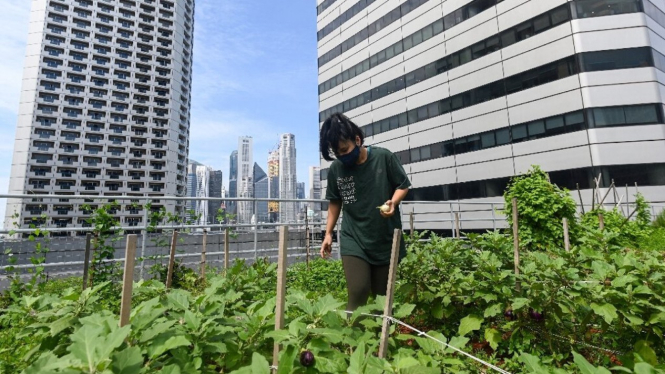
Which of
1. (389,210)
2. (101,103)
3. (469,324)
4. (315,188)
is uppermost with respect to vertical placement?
(101,103)

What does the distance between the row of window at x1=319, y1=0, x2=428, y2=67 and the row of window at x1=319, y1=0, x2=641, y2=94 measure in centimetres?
200

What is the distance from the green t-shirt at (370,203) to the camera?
2307 millimetres

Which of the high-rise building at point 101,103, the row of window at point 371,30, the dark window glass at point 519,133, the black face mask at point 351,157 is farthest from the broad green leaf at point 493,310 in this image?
→ the high-rise building at point 101,103

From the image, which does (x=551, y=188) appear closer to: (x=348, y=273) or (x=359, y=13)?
(x=348, y=273)

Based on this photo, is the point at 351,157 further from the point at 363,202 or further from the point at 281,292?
the point at 281,292

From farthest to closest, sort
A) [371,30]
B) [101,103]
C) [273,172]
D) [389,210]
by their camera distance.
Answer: [273,172] → [101,103] → [371,30] → [389,210]

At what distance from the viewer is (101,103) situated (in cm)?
5619

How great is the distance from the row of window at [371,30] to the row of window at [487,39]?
2.00 m

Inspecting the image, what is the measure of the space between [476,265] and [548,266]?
2.52 ft

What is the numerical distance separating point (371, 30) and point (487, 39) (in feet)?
33.3

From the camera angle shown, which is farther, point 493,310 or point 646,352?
point 493,310

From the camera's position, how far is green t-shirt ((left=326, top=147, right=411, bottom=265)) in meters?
2.31

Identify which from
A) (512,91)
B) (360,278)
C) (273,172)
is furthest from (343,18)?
(273,172)

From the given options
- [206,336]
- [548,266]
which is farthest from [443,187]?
[206,336]
